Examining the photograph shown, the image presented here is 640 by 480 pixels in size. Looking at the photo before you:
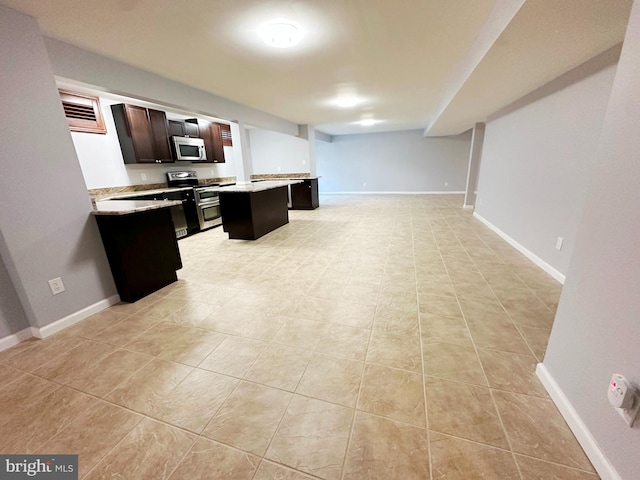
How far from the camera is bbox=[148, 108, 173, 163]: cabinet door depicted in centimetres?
433

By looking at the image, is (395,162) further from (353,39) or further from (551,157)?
(353,39)

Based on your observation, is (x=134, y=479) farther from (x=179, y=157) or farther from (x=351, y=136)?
(x=351, y=136)

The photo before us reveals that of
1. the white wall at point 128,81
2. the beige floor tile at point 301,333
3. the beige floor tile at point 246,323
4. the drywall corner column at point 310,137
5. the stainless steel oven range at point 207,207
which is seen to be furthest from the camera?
the drywall corner column at point 310,137

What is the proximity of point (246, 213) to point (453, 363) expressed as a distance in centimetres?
353

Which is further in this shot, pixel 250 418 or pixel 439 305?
pixel 439 305

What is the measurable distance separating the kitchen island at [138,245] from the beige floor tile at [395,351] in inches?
87.9

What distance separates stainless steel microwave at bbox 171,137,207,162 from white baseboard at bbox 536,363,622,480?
559 centimetres

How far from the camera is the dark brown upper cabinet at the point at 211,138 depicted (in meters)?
5.29

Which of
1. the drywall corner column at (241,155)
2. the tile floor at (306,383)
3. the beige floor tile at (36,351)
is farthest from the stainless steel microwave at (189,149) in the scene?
the beige floor tile at (36,351)

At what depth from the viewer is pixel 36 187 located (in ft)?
6.00

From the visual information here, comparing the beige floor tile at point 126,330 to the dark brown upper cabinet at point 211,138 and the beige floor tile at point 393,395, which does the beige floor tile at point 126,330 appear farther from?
the dark brown upper cabinet at point 211,138

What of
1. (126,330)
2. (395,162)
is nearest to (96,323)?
(126,330)

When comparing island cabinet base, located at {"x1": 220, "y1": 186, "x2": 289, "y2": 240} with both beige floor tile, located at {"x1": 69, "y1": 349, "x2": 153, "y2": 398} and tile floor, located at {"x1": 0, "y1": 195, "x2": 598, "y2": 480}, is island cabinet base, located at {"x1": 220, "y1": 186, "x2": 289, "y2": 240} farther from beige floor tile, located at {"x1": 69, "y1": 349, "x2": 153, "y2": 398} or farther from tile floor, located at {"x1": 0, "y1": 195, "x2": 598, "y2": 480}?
beige floor tile, located at {"x1": 69, "y1": 349, "x2": 153, "y2": 398}

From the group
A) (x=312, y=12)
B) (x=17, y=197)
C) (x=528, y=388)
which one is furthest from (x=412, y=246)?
(x=17, y=197)
